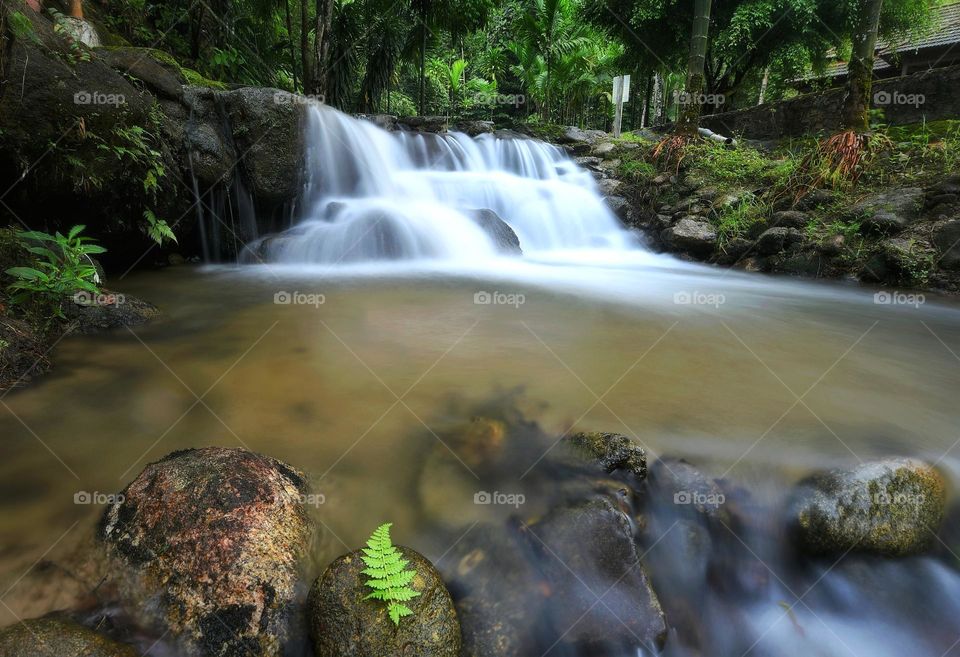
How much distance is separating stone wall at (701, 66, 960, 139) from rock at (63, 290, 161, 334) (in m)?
12.2

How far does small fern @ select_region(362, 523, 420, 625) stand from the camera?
161cm

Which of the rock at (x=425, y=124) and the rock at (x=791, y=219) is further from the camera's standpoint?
the rock at (x=425, y=124)

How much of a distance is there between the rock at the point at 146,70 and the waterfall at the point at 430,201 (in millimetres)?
1846

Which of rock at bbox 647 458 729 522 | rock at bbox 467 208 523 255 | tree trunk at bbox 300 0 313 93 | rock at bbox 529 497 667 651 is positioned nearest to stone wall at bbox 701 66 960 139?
rock at bbox 467 208 523 255

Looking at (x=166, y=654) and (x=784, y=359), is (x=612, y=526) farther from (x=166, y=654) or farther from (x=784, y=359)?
(x=784, y=359)

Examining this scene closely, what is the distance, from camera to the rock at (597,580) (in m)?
1.78

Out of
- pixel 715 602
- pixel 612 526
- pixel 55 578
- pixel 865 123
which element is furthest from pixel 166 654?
pixel 865 123

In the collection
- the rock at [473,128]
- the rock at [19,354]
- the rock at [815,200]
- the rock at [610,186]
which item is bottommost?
the rock at [19,354]

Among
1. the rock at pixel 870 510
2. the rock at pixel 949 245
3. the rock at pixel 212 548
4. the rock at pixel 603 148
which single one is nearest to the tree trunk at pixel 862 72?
the rock at pixel 949 245

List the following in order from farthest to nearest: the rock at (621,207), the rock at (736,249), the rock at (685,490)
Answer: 1. the rock at (621,207)
2. the rock at (736,249)
3. the rock at (685,490)

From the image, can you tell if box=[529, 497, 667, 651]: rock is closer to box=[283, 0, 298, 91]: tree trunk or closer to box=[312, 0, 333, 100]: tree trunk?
box=[312, 0, 333, 100]: tree trunk

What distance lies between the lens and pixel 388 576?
1659mm

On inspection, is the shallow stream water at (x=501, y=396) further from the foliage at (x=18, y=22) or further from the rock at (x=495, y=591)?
the foliage at (x=18, y=22)

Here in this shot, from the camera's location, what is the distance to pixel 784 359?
3896mm
